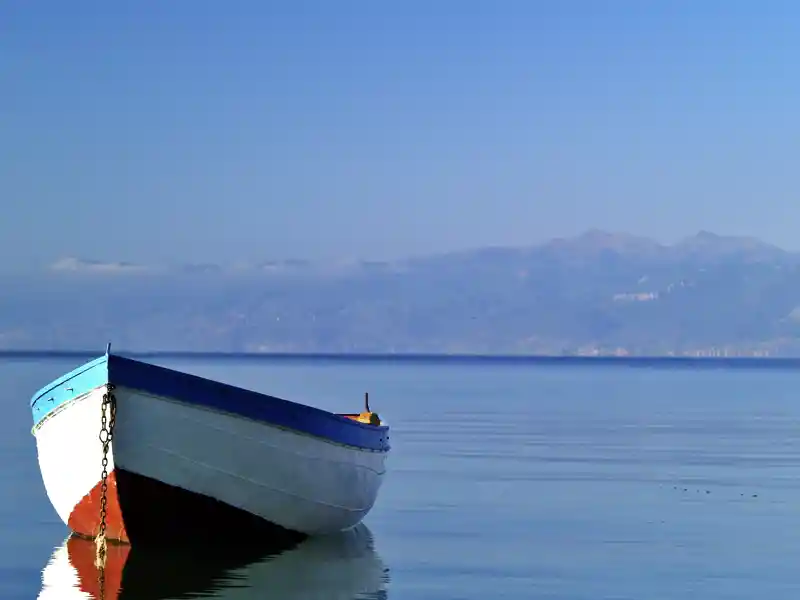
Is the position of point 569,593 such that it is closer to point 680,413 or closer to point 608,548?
point 608,548

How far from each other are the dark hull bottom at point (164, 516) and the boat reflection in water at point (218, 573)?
0.23 metres

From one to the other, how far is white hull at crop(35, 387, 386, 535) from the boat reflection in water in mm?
837

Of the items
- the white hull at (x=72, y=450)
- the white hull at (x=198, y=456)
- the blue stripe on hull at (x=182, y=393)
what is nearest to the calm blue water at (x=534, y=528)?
the white hull at (x=198, y=456)

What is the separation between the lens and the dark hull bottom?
1045 inches

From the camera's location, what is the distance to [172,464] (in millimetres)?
26469

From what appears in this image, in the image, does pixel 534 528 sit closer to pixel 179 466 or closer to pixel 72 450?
pixel 179 466

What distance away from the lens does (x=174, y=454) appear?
2642cm

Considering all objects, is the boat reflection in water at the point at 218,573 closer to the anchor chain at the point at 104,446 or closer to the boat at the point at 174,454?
the anchor chain at the point at 104,446

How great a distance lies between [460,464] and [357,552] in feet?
66.2

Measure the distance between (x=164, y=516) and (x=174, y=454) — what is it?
1.26m

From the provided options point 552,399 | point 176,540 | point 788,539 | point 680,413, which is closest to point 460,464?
point 788,539

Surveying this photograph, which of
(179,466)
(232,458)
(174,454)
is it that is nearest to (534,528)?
(232,458)

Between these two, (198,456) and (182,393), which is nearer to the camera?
(182,393)

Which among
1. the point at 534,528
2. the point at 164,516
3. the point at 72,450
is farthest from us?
the point at 534,528
